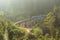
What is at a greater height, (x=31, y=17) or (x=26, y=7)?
(x=26, y=7)

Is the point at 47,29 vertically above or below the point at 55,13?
below

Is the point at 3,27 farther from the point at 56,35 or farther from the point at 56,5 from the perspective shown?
the point at 56,5

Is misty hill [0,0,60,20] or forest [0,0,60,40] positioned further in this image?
misty hill [0,0,60,20]

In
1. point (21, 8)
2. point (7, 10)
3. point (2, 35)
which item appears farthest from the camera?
point (21, 8)

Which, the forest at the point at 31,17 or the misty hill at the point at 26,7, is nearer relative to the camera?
the forest at the point at 31,17

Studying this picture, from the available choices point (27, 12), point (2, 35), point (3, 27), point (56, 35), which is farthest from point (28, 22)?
point (2, 35)

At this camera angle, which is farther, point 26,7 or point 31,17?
point 26,7

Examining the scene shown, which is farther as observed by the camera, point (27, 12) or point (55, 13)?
point (27, 12)

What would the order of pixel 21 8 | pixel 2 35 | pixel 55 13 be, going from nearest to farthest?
pixel 2 35, pixel 55 13, pixel 21 8
